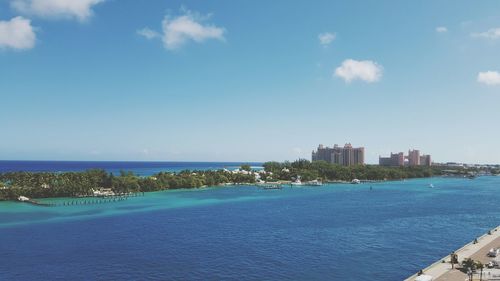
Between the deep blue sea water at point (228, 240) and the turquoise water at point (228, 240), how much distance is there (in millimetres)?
110

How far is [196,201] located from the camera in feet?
338

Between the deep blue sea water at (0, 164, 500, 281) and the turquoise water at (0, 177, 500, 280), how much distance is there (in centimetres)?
11

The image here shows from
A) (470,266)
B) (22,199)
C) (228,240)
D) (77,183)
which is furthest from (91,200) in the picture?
(470,266)

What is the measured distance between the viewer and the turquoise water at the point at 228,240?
136 ft

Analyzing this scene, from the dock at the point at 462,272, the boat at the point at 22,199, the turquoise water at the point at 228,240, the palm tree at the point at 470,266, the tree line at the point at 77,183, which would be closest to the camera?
the palm tree at the point at 470,266

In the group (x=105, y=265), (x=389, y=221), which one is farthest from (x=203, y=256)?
(x=389, y=221)

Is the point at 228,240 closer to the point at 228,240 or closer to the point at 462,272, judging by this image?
the point at 228,240

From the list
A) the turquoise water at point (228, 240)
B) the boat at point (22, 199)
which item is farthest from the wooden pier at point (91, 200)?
the turquoise water at point (228, 240)

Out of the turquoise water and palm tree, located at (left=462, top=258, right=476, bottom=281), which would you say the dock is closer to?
palm tree, located at (left=462, top=258, right=476, bottom=281)

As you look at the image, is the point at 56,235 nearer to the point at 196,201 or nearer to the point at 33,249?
the point at 33,249

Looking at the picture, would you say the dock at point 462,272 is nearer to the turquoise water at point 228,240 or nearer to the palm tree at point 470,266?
the palm tree at point 470,266

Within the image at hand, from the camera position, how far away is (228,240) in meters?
56.0

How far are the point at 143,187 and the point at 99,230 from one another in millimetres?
64291

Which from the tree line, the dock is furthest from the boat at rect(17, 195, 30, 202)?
the dock
